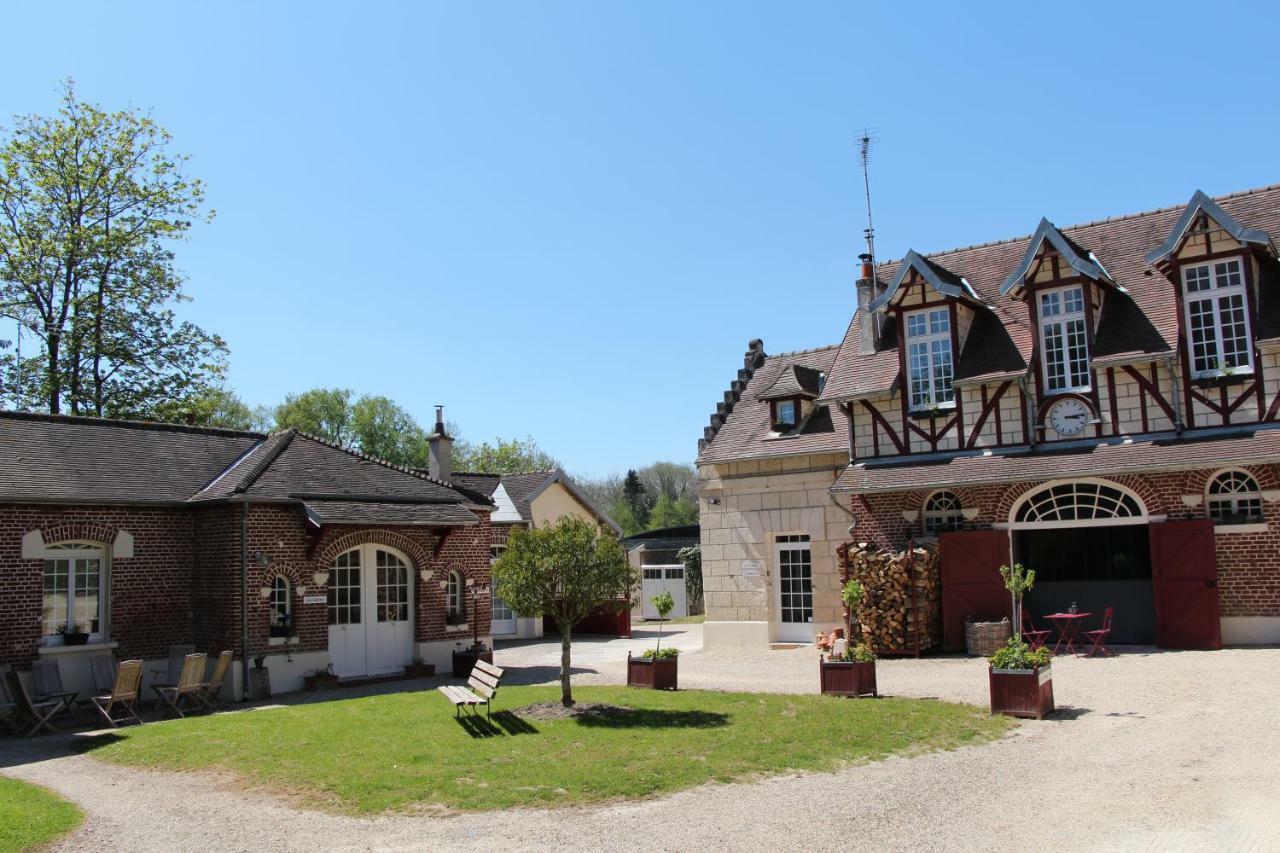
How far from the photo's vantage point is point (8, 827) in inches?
338

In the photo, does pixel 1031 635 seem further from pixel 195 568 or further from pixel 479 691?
pixel 195 568

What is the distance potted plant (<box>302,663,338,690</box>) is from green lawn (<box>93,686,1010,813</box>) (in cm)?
261

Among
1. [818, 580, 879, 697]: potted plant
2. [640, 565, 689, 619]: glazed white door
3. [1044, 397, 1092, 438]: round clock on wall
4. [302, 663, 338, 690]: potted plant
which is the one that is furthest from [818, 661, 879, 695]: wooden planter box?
[640, 565, 689, 619]: glazed white door

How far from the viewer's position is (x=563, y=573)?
537 inches

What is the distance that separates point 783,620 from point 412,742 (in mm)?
12548

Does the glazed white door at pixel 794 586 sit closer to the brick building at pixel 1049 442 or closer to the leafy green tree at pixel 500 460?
the brick building at pixel 1049 442

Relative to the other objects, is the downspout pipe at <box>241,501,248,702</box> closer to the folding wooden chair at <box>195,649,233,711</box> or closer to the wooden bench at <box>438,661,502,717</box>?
the folding wooden chair at <box>195,649,233,711</box>

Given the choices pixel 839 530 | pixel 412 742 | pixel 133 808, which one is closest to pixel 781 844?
pixel 412 742

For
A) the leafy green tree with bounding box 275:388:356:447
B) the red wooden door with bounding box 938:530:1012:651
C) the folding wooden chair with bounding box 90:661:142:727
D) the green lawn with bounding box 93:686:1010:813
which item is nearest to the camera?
the green lawn with bounding box 93:686:1010:813

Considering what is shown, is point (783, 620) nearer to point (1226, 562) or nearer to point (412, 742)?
point (1226, 562)

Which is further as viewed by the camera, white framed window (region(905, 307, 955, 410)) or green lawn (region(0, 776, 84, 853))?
white framed window (region(905, 307, 955, 410))

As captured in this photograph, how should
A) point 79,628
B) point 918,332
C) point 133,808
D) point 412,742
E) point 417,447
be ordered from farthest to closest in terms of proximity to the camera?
point 417,447 < point 918,332 < point 79,628 < point 412,742 < point 133,808

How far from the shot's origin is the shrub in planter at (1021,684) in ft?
39.8

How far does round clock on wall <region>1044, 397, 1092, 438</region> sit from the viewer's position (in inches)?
749
